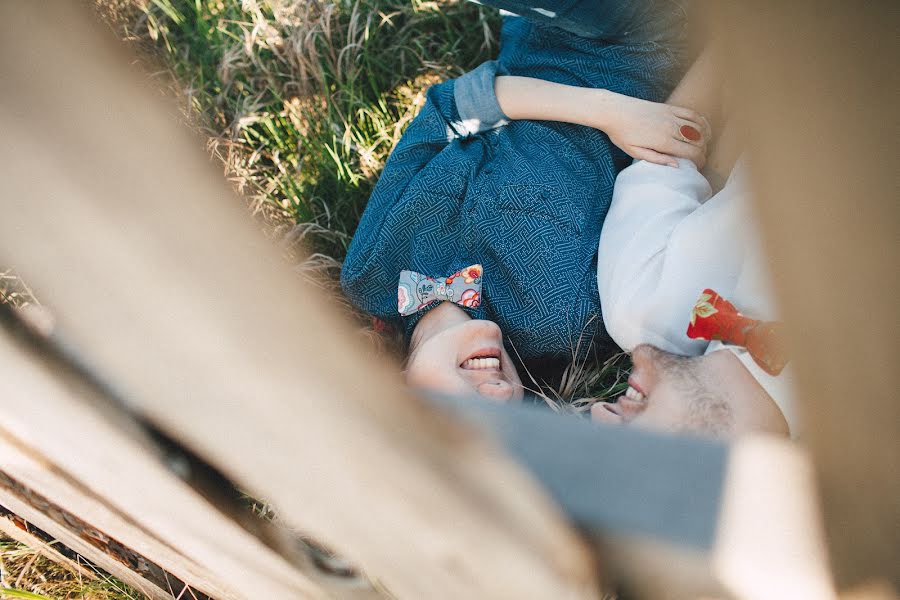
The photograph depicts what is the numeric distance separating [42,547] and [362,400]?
1.20 metres

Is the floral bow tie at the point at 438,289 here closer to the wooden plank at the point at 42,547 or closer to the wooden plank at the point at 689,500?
the wooden plank at the point at 42,547

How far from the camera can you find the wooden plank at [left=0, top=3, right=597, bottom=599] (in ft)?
0.84

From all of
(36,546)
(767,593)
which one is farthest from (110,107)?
(36,546)

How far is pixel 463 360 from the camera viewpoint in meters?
1.29

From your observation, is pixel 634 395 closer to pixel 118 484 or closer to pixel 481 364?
pixel 481 364

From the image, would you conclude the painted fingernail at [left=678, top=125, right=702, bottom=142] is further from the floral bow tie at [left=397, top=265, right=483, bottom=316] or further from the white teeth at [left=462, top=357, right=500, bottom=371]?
the white teeth at [left=462, top=357, right=500, bottom=371]

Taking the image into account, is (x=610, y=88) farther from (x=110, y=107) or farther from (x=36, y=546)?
(x=36, y=546)

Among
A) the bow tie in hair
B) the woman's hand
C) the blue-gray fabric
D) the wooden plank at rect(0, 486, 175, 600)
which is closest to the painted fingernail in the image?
the woman's hand

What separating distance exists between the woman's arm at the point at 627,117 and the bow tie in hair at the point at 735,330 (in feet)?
1.25

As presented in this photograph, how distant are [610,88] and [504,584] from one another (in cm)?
131

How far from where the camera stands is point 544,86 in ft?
4.83

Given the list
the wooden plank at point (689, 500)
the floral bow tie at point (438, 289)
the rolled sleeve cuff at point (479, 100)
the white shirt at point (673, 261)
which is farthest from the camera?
the rolled sleeve cuff at point (479, 100)

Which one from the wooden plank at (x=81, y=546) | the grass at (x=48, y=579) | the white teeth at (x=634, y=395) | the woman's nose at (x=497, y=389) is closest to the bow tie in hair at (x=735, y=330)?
the white teeth at (x=634, y=395)

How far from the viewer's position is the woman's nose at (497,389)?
1203mm
